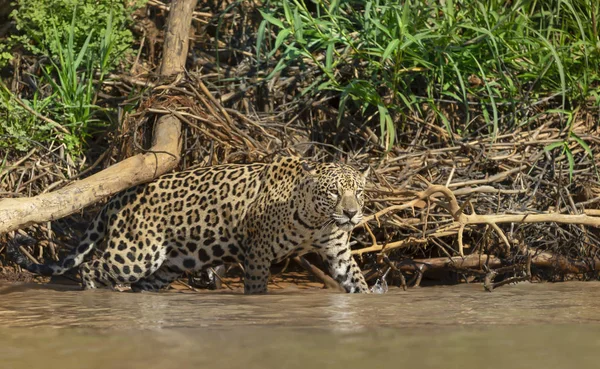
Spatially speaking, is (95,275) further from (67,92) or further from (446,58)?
(446,58)

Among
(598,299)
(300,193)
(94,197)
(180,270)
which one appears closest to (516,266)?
(598,299)

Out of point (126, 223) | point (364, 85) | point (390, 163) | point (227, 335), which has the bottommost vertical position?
point (227, 335)

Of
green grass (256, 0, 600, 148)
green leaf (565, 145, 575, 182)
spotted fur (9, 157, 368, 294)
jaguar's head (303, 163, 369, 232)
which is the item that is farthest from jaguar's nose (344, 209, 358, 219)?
green leaf (565, 145, 575, 182)

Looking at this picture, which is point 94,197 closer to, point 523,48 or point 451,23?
point 451,23

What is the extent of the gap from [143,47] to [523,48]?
3053 mm

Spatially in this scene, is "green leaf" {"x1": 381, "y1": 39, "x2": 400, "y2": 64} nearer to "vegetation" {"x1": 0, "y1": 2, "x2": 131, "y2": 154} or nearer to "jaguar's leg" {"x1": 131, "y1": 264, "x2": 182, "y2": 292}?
"jaguar's leg" {"x1": 131, "y1": 264, "x2": 182, "y2": 292}

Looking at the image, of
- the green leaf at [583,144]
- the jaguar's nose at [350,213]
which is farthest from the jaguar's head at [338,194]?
the green leaf at [583,144]

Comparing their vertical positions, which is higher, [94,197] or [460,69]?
[460,69]

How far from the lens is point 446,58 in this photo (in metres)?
7.15

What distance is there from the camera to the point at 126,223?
6484mm

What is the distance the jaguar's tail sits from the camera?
644 centimetres

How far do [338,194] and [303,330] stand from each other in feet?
5.21

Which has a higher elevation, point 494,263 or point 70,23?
point 70,23

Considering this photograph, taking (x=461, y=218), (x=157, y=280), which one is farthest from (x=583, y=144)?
(x=157, y=280)
